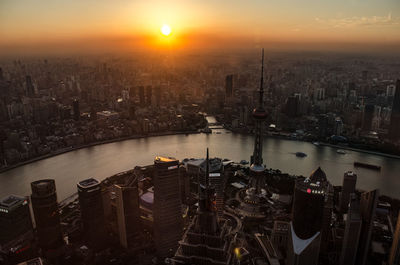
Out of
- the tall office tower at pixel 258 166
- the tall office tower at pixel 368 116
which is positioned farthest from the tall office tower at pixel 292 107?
the tall office tower at pixel 258 166

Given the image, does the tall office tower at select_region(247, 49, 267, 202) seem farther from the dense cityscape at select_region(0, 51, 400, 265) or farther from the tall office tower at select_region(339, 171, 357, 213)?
the tall office tower at select_region(339, 171, 357, 213)

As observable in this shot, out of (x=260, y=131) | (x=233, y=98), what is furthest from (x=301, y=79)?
(x=260, y=131)

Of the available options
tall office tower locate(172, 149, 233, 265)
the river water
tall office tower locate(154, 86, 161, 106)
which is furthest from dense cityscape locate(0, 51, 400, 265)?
tall office tower locate(154, 86, 161, 106)

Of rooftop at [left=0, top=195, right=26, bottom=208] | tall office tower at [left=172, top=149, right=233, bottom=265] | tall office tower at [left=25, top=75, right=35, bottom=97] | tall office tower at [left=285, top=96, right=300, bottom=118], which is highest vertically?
tall office tower at [left=25, top=75, right=35, bottom=97]

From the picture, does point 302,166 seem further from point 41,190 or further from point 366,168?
point 41,190

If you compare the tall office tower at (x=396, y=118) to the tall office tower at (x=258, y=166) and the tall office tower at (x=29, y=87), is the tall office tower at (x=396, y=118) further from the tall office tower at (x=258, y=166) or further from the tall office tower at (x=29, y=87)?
the tall office tower at (x=29, y=87)

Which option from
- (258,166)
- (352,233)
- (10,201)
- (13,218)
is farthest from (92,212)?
(352,233)
